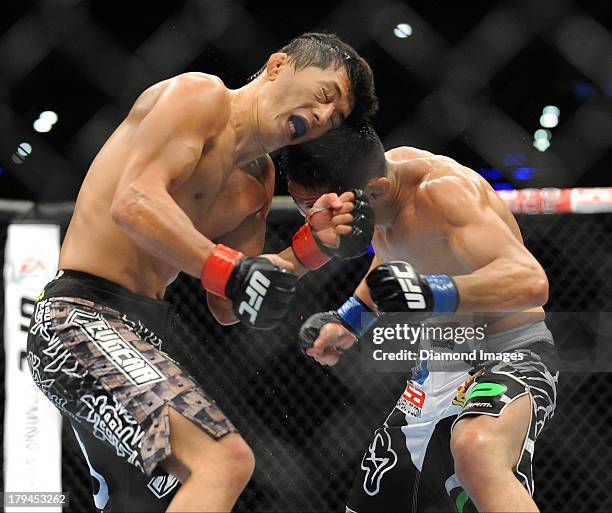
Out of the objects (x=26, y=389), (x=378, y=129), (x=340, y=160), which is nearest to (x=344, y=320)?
(x=340, y=160)

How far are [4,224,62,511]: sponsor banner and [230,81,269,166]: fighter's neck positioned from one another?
1059 millimetres

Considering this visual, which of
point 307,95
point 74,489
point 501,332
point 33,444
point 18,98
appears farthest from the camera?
point 18,98

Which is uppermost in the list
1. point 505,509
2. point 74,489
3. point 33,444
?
point 505,509

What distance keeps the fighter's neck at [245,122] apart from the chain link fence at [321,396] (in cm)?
119

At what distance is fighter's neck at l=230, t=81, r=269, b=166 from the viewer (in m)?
1.62

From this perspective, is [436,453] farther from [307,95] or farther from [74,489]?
[74,489]

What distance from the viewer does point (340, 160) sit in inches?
71.8

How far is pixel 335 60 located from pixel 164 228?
0.55 m

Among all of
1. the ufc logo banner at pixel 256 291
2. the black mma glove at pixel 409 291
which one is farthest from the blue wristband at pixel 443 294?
the ufc logo banner at pixel 256 291

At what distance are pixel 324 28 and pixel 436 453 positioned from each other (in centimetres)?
230

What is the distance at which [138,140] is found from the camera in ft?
4.70

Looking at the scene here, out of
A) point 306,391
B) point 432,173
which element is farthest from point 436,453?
point 306,391

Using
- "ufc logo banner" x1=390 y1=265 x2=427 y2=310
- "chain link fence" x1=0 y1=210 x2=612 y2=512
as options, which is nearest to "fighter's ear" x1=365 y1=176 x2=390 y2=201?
"ufc logo banner" x1=390 y1=265 x2=427 y2=310

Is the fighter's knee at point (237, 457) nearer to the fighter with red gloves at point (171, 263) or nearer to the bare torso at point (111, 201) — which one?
the fighter with red gloves at point (171, 263)
